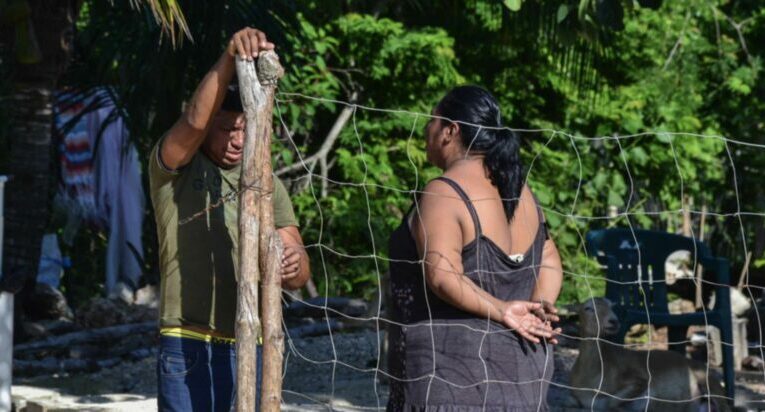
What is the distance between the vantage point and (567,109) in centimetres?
1144

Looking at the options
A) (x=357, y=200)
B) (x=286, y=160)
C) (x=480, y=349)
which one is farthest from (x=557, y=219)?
(x=480, y=349)

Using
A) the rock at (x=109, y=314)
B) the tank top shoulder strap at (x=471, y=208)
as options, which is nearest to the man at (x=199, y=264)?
the tank top shoulder strap at (x=471, y=208)

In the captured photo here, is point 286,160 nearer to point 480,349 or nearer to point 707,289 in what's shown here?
point 707,289

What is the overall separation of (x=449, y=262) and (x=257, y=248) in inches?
20.2

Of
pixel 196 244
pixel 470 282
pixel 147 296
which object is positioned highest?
pixel 147 296

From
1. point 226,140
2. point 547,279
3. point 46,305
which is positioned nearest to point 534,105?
point 46,305

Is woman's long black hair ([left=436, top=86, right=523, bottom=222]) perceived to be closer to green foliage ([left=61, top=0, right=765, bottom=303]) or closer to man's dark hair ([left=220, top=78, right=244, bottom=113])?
man's dark hair ([left=220, top=78, right=244, bottom=113])

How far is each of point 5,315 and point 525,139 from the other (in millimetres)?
6940

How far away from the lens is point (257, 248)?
10.5 ft

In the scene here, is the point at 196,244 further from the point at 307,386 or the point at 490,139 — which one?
the point at 307,386

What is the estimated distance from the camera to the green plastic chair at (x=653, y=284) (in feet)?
23.0

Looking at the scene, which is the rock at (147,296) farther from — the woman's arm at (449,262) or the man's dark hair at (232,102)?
the woman's arm at (449,262)

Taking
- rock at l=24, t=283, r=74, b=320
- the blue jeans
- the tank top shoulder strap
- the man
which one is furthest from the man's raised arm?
→ rock at l=24, t=283, r=74, b=320

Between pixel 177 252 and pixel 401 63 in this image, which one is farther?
pixel 401 63
